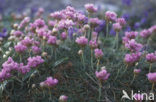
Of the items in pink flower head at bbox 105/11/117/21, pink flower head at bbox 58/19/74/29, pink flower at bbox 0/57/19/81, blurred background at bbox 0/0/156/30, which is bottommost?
pink flower at bbox 0/57/19/81

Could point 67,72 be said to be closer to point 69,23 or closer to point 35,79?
point 35,79

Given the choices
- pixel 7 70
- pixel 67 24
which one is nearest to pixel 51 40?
pixel 67 24

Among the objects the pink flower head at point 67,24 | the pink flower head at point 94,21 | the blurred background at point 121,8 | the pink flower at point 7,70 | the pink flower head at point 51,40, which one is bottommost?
the pink flower at point 7,70

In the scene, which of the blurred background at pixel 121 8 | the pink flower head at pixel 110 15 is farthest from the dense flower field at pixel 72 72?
the blurred background at pixel 121 8

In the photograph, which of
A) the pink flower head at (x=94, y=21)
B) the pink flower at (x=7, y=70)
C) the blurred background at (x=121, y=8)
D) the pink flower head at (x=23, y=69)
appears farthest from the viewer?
the blurred background at (x=121, y=8)

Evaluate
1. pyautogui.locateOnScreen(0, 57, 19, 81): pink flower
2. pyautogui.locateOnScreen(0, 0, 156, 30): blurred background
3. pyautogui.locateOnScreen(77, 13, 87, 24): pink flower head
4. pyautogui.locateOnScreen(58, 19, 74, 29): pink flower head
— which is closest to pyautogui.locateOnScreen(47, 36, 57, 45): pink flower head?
pyautogui.locateOnScreen(58, 19, 74, 29): pink flower head

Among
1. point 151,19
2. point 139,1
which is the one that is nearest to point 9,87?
point 151,19

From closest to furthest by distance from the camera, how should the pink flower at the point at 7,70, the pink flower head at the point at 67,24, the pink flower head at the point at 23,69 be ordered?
the pink flower at the point at 7,70, the pink flower head at the point at 23,69, the pink flower head at the point at 67,24

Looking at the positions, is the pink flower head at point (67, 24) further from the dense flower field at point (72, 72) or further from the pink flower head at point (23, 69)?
the pink flower head at point (23, 69)

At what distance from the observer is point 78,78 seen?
237cm

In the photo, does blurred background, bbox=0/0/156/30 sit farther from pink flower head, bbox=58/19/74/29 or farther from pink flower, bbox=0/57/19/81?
pink flower, bbox=0/57/19/81

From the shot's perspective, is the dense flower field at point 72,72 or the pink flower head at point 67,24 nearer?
the dense flower field at point 72,72

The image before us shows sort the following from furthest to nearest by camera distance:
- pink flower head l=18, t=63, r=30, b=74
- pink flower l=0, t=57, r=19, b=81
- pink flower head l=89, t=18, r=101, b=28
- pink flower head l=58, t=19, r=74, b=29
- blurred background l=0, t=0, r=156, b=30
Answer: blurred background l=0, t=0, r=156, b=30
pink flower head l=89, t=18, r=101, b=28
pink flower head l=58, t=19, r=74, b=29
pink flower head l=18, t=63, r=30, b=74
pink flower l=0, t=57, r=19, b=81

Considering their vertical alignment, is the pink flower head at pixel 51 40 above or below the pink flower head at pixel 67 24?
below
